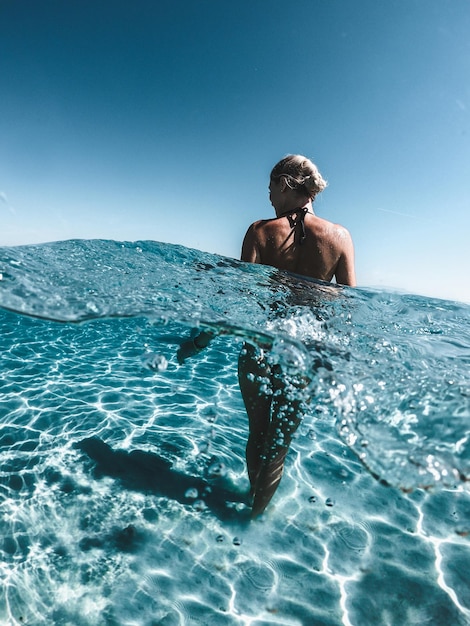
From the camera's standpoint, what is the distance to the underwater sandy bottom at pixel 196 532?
2.67 meters

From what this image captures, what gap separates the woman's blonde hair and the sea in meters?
1.10

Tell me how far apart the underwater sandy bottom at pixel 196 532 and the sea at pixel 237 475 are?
0.02 meters

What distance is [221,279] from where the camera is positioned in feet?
15.9

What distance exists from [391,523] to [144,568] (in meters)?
2.64

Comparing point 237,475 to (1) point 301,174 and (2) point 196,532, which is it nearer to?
(2) point 196,532

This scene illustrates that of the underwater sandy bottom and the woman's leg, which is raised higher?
the woman's leg

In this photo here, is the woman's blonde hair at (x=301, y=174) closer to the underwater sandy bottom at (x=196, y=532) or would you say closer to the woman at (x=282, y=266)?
the woman at (x=282, y=266)

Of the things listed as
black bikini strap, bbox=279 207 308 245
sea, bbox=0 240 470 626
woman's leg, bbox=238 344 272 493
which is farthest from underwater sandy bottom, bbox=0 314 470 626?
black bikini strap, bbox=279 207 308 245

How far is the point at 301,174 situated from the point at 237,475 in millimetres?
3587

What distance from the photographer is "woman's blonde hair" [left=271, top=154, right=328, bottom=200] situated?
10.9ft

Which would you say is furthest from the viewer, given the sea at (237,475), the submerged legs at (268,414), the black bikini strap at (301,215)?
the black bikini strap at (301,215)

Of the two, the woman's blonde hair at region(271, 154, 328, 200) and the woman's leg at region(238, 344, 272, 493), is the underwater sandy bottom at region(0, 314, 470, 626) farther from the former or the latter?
the woman's blonde hair at region(271, 154, 328, 200)

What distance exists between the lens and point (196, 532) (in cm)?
333

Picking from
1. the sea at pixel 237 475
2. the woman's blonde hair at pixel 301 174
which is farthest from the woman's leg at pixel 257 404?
the woman's blonde hair at pixel 301 174
